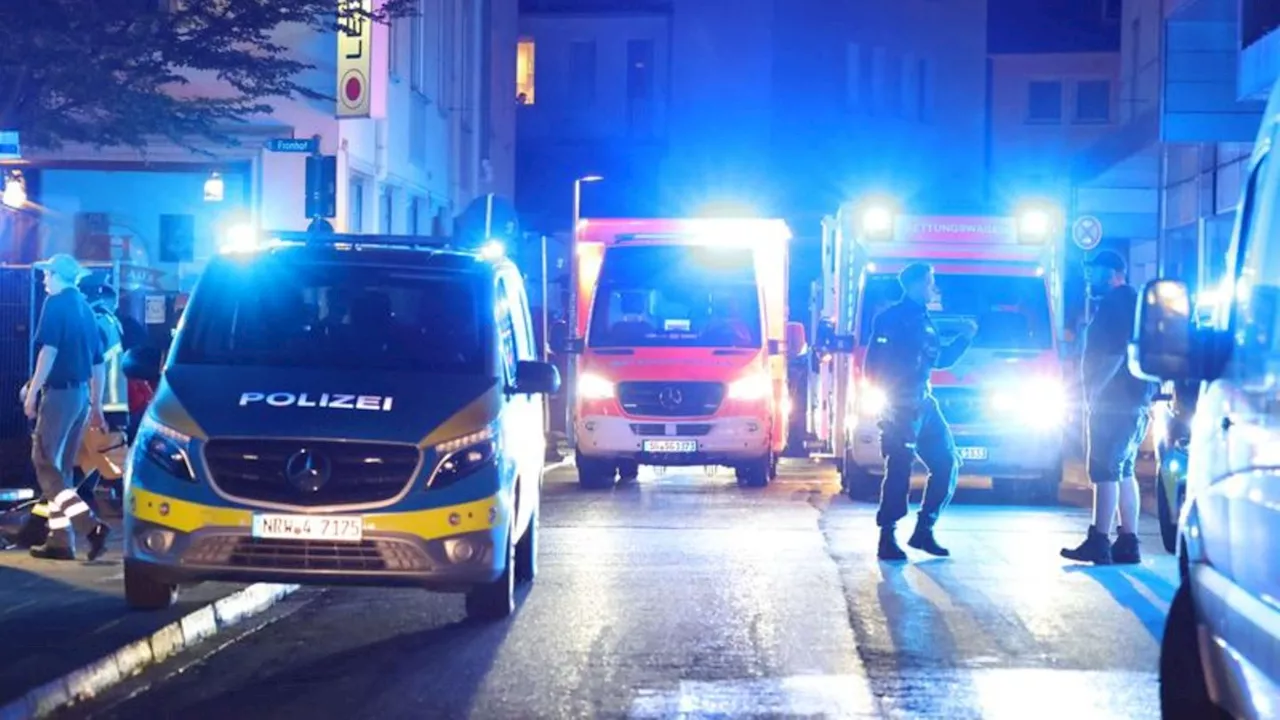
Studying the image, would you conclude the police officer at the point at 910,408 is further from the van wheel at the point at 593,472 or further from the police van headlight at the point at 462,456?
the van wheel at the point at 593,472

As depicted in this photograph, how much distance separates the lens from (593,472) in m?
20.4

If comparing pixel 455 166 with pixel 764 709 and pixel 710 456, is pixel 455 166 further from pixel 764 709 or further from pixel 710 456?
pixel 764 709

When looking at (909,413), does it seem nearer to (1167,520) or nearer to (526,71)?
(1167,520)

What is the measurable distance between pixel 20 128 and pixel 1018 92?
44753 millimetres

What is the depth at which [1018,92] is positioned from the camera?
56.8 m

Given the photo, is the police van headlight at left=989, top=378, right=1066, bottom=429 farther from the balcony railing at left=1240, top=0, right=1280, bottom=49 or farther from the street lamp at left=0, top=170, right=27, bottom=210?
the street lamp at left=0, top=170, right=27, bottom=210

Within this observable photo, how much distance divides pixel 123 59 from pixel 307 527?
6.32 meters

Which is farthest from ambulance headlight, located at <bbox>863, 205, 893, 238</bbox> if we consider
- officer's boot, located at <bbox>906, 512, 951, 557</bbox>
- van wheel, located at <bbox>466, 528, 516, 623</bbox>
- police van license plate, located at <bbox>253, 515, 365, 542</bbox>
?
police van license plate, located at <bbox>253, 515, 365, 542</bbox>

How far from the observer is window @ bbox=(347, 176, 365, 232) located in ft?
86.2

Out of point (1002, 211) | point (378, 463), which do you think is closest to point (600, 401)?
point (1002, 211)

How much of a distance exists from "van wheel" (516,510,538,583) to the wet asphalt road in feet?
0.52

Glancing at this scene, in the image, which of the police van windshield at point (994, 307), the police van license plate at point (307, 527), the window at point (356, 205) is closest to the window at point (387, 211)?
the window at point (356, 205)

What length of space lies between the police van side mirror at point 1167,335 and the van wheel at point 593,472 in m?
14.3

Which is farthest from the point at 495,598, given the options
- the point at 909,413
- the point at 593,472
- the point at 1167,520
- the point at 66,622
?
the point at 593,472
